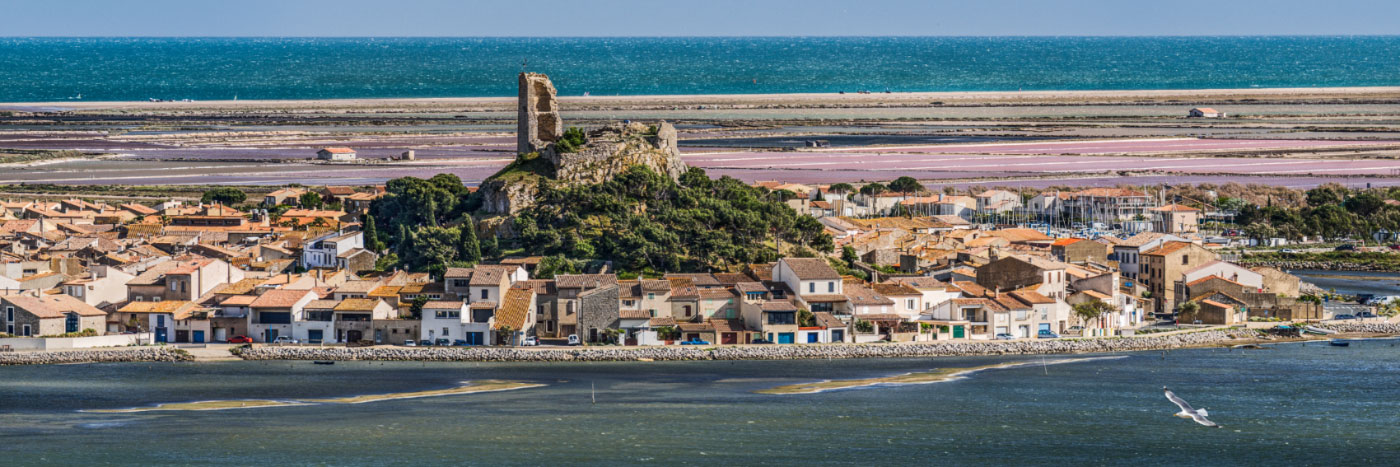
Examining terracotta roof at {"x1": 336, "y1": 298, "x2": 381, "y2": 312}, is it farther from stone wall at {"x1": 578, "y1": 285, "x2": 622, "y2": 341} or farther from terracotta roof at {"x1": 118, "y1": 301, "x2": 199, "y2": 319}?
stone wall at {"x1": 578, "y1": 285, "x2": 622, "y2": 341}

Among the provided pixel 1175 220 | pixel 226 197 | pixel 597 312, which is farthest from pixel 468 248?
pixel 1175 220

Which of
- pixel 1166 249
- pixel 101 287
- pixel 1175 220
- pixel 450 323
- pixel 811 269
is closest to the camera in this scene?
pixel 450 323

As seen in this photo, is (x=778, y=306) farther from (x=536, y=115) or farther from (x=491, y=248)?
(x=536, y=115)

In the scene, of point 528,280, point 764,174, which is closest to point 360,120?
point 764,174

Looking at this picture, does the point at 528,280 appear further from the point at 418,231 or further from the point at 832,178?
the point at 832,178

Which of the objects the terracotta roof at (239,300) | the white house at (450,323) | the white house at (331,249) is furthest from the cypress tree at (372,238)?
the white house at (450,323)

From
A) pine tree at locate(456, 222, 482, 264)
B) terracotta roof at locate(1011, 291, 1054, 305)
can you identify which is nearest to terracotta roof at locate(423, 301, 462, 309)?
pine tree at locate(456, 222, 482, 264)

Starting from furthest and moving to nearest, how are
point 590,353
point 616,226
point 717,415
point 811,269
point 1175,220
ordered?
point 1175,220 → point 616,226 → point 811,269 → point 590,353 → point 717,415

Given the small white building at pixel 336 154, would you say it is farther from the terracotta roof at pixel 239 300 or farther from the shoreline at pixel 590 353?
the shoreline at pixel 590 353
